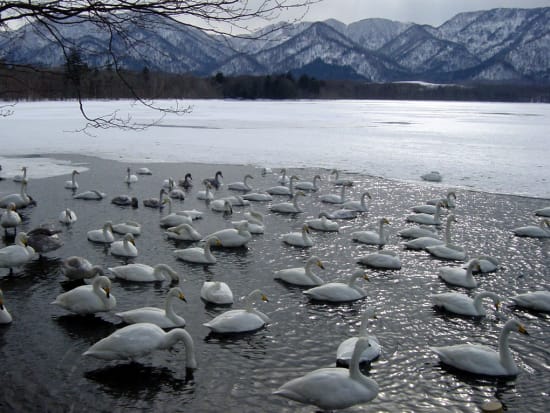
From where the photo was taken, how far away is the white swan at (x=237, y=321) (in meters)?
9.17

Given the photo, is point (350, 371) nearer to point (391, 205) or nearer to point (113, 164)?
point (391, 205)

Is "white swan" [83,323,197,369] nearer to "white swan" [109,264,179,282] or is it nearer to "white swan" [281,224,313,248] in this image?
"white swan" [109,264,179,282]

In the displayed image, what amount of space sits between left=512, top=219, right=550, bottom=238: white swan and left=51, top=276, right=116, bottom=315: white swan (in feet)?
38.1

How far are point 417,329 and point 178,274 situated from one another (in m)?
5.13

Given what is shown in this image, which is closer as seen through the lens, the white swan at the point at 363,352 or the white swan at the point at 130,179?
the white swan at the point at 363,352

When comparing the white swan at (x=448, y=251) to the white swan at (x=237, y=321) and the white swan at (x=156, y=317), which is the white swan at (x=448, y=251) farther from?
the white swan at (x=156, y=317)

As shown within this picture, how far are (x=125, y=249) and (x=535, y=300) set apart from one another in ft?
28.7

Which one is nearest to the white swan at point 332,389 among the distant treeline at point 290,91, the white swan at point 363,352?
the white swan at point 363,352

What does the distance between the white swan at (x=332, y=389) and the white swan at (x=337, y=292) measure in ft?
11.4

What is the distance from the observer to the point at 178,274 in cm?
1212

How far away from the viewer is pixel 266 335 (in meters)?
9.26

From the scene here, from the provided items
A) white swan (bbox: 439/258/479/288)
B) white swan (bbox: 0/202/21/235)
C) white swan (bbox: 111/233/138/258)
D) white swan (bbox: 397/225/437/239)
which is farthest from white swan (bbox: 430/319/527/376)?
white swan (bbox: 0/202/21/235)

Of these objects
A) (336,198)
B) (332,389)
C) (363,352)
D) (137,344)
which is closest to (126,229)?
(137,344)

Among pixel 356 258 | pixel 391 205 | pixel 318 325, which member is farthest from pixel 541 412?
pixel 391 205
